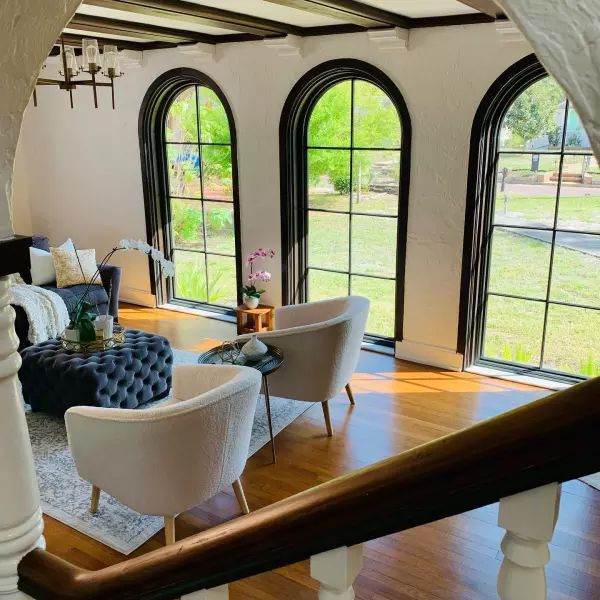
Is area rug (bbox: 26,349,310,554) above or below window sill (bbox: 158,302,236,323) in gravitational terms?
below

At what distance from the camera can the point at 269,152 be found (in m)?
5.66

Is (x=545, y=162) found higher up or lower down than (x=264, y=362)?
higher up

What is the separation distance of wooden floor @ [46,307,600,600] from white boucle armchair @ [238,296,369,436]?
0.31m

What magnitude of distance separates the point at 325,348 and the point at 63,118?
4677 mm

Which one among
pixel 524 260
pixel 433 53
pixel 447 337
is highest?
pixel 433 53

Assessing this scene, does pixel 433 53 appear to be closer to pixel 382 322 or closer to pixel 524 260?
pixel 524 260

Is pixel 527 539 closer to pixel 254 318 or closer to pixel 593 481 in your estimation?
pixel 593 481

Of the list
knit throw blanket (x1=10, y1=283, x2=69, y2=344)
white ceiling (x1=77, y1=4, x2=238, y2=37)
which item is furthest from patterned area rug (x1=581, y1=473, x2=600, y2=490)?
knit throw blanket (x1=10, y1=283, x2=69, y2=344)

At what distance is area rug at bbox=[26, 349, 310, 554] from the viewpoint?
3117 millimetres

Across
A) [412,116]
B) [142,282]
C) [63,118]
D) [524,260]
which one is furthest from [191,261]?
[524,260]

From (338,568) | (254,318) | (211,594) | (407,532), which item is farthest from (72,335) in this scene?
(338,568)

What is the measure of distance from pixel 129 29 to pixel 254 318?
2.61 metres

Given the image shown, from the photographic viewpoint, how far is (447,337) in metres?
5.13

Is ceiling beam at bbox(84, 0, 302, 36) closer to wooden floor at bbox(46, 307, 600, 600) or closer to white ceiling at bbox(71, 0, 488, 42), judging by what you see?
white ceiling at bbox(71, 0, 488, 42)
